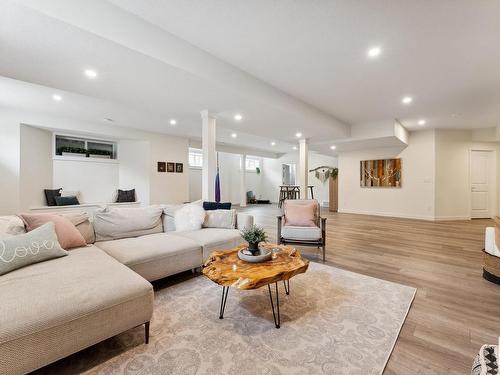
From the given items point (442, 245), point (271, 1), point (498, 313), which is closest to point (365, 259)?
point (498, 313)

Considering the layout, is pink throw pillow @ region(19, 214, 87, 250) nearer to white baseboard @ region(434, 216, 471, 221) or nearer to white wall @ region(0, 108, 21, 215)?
white wall @ region(0, 108, 21, 215)

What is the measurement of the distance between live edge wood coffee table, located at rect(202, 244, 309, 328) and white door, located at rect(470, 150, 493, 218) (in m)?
7.79

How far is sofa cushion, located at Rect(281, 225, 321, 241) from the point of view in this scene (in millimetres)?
3340

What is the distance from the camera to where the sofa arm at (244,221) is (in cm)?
335

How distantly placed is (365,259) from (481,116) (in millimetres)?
5020

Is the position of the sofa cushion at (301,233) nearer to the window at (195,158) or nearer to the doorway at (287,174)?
the window at (195,158)

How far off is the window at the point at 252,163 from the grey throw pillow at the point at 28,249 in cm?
1085

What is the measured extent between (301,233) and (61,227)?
2.84 meters

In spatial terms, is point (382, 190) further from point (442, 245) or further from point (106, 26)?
point (106, 26)

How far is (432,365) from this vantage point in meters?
1.43

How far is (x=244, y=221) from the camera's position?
3.38m

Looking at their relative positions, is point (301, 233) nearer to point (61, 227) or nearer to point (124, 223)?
point (124, 223)

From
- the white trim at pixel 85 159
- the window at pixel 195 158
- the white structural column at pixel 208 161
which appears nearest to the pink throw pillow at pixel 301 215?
the white structural column at pixel 208 161

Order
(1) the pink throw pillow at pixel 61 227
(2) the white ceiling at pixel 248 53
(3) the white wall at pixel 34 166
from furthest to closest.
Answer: (3) the white wall at pixel 34 166 → (1) the pink throw pillow at pixel 61 227 → (2) the white ceiling at pixel 248 53
